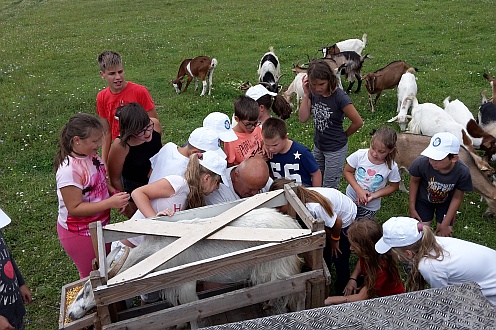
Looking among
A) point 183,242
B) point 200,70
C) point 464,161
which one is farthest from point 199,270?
point 200,70

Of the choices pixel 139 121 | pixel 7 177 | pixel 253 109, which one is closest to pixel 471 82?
pixel 253 109

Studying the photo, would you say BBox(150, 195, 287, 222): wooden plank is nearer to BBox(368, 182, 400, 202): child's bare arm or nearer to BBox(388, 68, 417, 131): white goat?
BBox(368, 182, 400, 202): child's bare arm

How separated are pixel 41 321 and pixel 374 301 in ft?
11.6

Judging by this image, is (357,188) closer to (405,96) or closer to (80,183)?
(80,183)

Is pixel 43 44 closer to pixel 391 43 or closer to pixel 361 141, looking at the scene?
pixel 391 43

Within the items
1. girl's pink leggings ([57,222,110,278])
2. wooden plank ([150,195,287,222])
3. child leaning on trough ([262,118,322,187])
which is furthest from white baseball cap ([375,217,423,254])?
girl's pink leggings ([57,222,110,278])

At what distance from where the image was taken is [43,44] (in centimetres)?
1664

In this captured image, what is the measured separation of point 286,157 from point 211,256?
5.10 ft

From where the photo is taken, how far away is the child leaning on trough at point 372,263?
3451 millimetres

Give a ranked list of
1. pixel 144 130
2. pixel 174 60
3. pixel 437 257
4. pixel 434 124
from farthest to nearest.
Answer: pixel 174 60
pixel 434 124
pixel 144 130
pixel 437 257

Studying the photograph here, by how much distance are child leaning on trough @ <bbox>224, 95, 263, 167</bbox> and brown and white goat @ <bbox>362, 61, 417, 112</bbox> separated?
5.65 m

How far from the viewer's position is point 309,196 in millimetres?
3473

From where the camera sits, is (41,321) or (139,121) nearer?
(139,121)

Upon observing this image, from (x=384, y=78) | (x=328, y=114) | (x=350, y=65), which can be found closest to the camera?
(x=328, y=114)
